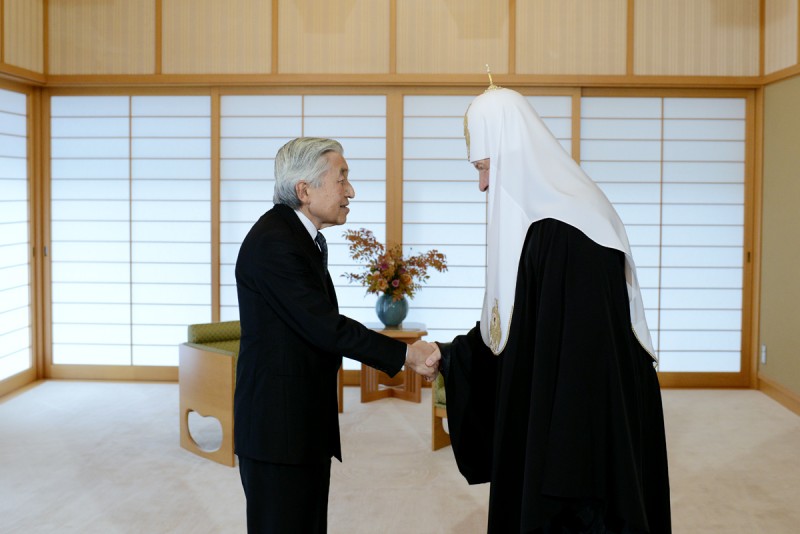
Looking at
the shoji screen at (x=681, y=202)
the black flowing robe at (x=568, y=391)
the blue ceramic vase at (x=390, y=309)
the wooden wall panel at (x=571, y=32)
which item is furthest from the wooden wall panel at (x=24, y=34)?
the black flowing robe at (x=568, y=391)

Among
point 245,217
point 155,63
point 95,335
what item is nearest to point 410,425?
point 245,217

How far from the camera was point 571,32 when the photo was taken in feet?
19.9

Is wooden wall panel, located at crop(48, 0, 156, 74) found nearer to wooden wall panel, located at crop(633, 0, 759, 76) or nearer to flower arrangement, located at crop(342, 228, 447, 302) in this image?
flower arrangement, located at crop(342, 228, 447, 302)

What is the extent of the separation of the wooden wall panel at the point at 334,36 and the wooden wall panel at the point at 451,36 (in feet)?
0.49

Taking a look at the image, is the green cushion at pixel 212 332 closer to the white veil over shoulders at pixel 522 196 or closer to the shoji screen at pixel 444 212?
the shoji screen at pixel 444 212

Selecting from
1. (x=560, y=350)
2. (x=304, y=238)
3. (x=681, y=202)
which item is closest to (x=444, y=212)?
(x=681, y=202)

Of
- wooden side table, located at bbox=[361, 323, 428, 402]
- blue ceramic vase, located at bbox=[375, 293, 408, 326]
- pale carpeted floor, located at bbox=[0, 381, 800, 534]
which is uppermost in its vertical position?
blue ceramic vase, located at bbox=[375, 293, 408, 326]

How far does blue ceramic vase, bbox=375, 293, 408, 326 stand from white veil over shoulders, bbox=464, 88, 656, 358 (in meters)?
3.41

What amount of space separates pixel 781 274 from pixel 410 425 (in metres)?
2.65

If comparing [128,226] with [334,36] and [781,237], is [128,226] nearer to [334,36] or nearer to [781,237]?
[334,36]

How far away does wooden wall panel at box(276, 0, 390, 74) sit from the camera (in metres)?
6.09

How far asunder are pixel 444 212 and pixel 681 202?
1663mm

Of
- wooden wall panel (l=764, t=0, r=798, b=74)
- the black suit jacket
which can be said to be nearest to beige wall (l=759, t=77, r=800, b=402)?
wooden wall panel (l=764, t=0, r=798, b=74)

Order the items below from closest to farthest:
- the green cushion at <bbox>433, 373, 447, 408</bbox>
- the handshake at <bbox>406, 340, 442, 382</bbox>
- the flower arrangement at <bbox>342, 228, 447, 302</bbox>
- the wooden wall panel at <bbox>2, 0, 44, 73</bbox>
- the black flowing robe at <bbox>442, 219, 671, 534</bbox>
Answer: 1. the black flowing robe at <bbox>442, 219, 671, 534</bbox>
2. the handshake at <bbox>406, 340, 442, 382</bbox>
3. the green cushion at <bbox>433, 373, 447, 408</bbox>
4. the flower arrangement at <bbox>342, 228, 447, 302</bbox>
5. the wooden wall panel at <bbox>2, 0, 44, 73</bbox>
